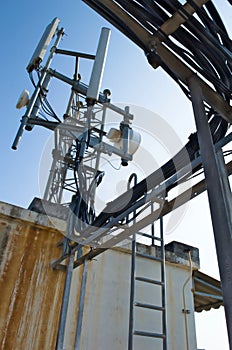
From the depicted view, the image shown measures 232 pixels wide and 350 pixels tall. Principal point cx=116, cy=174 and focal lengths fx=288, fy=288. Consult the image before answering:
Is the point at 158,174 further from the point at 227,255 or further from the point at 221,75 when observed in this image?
the point at 227,255

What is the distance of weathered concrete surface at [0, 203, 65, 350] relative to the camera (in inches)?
110

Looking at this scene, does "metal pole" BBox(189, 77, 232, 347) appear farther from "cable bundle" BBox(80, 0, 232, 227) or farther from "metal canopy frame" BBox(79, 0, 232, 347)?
"cable bundle" BBox(80, 0, 232, 227)

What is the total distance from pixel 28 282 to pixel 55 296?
33cm

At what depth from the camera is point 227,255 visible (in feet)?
3.35

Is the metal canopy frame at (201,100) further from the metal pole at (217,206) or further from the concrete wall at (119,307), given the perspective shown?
the concrete wall at (119,307)

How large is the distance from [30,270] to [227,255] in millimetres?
2549

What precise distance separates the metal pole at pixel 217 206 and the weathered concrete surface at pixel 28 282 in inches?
95.3

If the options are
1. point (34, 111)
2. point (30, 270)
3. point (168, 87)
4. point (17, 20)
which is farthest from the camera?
point (17, 20)

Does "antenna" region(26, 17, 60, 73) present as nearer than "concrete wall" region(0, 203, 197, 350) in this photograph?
No

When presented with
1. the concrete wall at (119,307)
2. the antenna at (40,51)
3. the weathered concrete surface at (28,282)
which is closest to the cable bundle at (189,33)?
the antenna at (40,51)

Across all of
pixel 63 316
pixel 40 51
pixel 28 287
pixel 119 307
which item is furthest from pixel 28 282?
pixel 40 51

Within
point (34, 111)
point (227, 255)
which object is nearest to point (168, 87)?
point (227, 255)

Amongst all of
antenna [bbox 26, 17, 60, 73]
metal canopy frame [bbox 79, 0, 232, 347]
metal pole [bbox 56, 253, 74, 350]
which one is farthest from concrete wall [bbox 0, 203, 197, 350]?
metal canopy frame [bbox 79, 0, 232, 347]

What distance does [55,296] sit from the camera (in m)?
3.07
